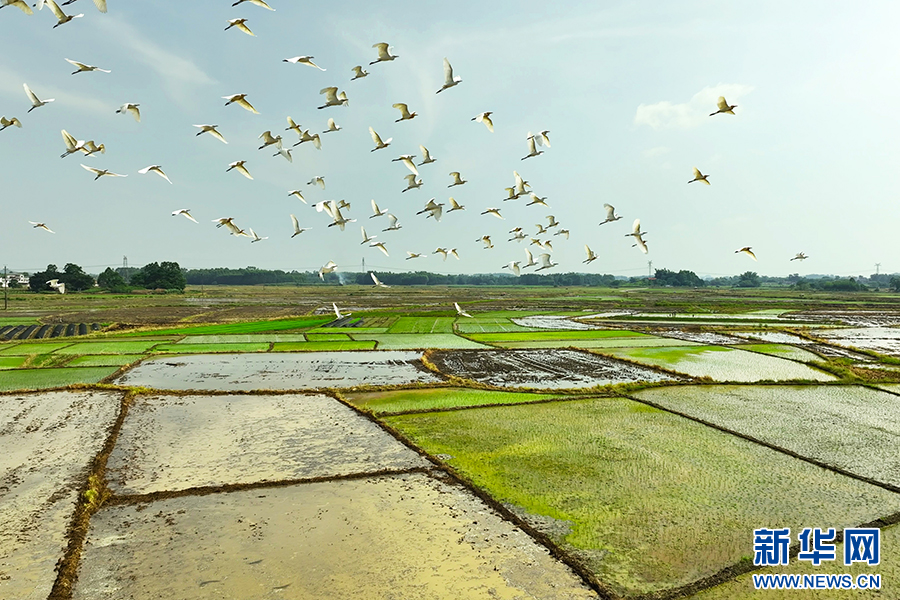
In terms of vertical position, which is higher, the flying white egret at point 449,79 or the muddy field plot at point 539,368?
the flying white egret at point 449,79

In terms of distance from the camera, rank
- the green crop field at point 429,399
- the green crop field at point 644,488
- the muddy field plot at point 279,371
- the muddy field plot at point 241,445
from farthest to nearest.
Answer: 1. the muddy field plot at point 279,371
2. the green crop field at point 429,399
3. the muddy field plot at point 241,445
4. the green crop field at point 644,488

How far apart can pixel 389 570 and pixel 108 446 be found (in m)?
7.16

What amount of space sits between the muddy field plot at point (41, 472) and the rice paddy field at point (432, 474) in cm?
4

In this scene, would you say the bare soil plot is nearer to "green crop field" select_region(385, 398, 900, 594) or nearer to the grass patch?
"green crop field" select_region(385, 398, 900, 594)

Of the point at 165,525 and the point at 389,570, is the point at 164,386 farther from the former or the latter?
the point at 389,570

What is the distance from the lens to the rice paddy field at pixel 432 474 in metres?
6.03

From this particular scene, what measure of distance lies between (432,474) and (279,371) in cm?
1170

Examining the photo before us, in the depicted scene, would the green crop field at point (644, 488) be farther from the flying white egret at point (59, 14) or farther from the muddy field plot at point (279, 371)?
the flying white egret at point (59, 14)

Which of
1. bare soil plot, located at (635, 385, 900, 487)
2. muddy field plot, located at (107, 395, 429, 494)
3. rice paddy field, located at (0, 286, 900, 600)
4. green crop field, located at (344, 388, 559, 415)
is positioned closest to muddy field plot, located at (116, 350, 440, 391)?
rice paddy field, located at (0, 286, 900, 600)

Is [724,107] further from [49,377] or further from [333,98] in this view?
[49,377]

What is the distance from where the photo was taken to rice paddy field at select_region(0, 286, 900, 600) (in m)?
6.03

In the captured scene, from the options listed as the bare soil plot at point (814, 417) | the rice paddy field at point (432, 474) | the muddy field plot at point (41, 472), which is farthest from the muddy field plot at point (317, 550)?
the bare soil plot at point (814, 417)

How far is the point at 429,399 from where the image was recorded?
15.0m

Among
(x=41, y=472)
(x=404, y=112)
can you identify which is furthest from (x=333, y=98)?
(x=41, y=472)
